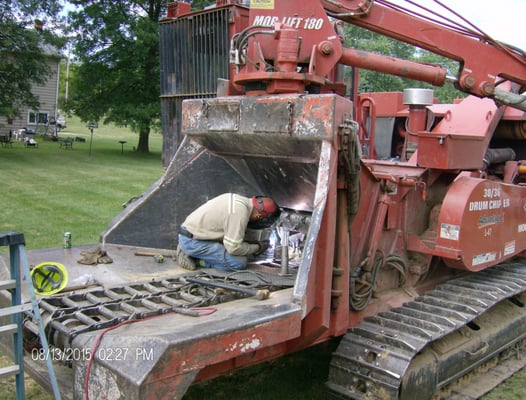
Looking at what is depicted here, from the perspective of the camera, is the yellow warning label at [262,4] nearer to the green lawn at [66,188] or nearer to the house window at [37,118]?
the green lawn at [66,188]

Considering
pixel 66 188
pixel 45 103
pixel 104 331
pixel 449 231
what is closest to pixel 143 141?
pixel 45 103

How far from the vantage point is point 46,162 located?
2095 cm

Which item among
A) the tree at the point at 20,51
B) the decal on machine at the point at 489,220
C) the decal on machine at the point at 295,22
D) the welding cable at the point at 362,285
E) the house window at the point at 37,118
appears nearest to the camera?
the welding cable at the point at 362,285

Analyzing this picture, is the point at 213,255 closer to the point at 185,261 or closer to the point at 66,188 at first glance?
the point at 185,261

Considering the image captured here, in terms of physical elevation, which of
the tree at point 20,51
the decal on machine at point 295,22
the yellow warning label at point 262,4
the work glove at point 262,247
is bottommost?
the work glove at point 262,247

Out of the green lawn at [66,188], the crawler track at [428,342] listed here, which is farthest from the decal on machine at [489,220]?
the green lawn at [66,188]

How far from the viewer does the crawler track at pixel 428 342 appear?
362 centimetres

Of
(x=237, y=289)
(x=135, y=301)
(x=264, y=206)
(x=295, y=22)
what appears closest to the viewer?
(x=135, y=301)

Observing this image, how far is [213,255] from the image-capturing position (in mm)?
4684

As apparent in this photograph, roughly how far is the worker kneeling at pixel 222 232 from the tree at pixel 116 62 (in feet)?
67.3

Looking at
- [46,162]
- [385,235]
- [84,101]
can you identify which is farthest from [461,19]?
[84,101]

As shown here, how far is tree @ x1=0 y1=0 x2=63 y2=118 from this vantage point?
21891mm

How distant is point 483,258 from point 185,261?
7.65ft

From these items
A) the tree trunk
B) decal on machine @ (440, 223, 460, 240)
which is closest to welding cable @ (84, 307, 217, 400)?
decal on machine @ (440, 223, 460, 240)
